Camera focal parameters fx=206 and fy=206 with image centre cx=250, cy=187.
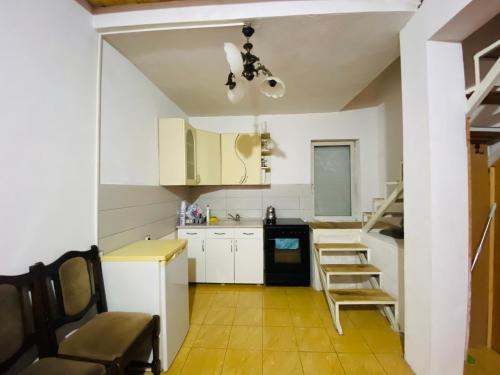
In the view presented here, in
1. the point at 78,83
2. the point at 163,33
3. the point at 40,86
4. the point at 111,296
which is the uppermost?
the point at 163,33

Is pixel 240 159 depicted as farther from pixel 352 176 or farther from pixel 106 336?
pixel 106 336

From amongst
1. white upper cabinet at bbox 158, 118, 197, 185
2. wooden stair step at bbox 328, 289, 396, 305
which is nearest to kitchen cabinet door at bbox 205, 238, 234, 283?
white upper cabinet at bbox 158, 118, 197, 185

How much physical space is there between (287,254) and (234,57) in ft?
7.44

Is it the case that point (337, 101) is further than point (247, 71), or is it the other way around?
point (337, 101)

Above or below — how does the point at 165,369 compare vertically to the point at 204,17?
below

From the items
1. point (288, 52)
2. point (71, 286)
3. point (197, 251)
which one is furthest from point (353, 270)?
point (71, 286)

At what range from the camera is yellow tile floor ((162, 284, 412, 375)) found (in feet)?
4.92

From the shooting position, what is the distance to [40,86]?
1.11m

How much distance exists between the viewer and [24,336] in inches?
37.7

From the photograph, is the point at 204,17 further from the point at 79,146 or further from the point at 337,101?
the point at 337,101

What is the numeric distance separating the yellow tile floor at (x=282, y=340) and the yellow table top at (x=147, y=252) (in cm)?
82

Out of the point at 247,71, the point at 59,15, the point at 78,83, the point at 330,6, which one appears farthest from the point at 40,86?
the point at 330,6

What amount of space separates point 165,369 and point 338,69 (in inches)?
113

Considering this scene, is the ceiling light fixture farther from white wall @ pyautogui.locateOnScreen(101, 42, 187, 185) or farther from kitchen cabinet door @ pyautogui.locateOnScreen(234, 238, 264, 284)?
kitchen cabinet door @ pyautogui.locateOnScreen(234, 238, 264, 284)
